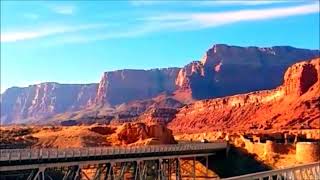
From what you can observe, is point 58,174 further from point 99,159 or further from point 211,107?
point 211,107

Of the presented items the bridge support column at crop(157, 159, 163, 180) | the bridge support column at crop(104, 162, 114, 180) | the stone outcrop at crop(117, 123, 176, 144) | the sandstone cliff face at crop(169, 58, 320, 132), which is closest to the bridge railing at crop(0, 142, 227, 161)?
the bridge support column at crop(104, 162, 114, 180)

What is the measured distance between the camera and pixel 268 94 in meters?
159

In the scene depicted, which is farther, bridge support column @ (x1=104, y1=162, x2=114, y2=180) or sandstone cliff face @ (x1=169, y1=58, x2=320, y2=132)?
sandstone cliff face @ (x1=169, y1=58, x2=320, y2=132)

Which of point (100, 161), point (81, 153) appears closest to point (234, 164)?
point (100, 161)

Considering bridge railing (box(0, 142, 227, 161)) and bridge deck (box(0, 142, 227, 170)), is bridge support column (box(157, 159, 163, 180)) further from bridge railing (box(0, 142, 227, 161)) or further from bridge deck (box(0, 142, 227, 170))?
bridge railing (box(0, 142, 227, 161))

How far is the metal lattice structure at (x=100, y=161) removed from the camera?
53.9 m

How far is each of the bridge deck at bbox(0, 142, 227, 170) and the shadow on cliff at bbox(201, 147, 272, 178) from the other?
6763mm

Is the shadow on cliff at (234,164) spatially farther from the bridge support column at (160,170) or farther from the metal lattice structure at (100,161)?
the bridge support column at (160,170)

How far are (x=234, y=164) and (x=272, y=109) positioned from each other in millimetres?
61243

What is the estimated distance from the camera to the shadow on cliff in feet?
278

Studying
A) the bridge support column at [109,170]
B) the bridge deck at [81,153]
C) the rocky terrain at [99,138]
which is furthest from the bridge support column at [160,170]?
the rocky terrain at [99,138]

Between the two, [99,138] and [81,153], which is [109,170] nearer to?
[81,153]

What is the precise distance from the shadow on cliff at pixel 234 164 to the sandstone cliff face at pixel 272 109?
114 feet

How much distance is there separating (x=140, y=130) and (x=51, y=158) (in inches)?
A: 1578
